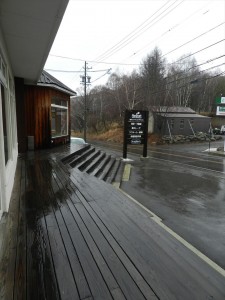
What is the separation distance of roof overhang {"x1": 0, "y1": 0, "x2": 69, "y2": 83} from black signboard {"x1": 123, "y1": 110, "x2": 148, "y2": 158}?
701cm

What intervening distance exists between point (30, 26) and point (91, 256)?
3.33 metres

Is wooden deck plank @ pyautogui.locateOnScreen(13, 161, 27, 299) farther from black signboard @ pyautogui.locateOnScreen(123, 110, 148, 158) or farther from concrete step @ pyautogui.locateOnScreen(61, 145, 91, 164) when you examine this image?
black signboard @ pyautogui.locateOnScreen(123, 110, 148, 158)

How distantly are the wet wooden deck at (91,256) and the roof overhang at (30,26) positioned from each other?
2.79 meters

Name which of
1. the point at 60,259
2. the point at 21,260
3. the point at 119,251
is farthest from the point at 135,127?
the point at 21,260

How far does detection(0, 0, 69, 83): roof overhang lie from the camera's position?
274 cm

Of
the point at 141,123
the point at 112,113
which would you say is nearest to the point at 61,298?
the point at 141,123

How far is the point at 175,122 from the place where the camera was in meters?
28.2

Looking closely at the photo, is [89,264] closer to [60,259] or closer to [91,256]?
[91,256]

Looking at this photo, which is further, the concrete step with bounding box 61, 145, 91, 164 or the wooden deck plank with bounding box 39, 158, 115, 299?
the concrete step with bounding box 61, 145, 91, 164

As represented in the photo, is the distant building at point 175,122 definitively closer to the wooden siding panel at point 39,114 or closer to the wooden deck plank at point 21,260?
the wooden siding panel at point 39,114

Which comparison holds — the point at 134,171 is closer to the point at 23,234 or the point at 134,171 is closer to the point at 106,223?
the point at 106,223

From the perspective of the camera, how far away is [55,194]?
4359 millimetres

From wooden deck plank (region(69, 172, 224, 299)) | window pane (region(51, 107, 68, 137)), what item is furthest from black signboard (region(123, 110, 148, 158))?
wooden deck plank (region(69, 172, 224, 299))

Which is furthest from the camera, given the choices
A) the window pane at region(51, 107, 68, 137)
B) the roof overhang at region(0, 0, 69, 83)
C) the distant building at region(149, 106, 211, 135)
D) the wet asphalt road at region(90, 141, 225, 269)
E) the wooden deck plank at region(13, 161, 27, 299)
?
the distant building at region(149, 106, 211, 135)
